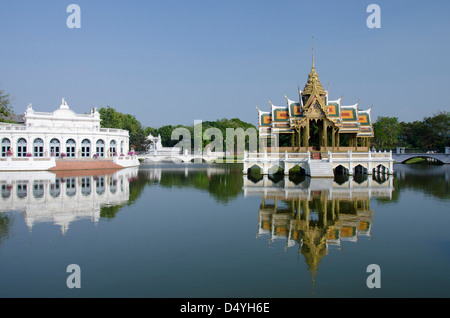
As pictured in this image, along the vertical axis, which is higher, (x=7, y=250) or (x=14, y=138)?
(x=14, y=138)

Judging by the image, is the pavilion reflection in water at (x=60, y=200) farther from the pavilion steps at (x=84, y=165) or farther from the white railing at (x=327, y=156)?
the pavilion steps at (x=84, y=165)

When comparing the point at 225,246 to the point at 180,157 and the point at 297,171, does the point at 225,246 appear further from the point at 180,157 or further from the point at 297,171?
the point at 180,157

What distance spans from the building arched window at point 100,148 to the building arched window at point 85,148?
3.23 ft

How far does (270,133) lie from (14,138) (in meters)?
30.6

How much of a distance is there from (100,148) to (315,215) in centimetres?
3940

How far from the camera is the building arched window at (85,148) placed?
45.5m

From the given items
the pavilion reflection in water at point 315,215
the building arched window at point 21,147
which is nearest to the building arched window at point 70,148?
the building arched window at point 21,147

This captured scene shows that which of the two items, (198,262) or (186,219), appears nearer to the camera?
(198,262)

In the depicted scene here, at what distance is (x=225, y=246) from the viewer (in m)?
9.97

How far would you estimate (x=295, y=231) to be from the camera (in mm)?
11500

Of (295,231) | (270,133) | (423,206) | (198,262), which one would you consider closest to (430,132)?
(270,133)
